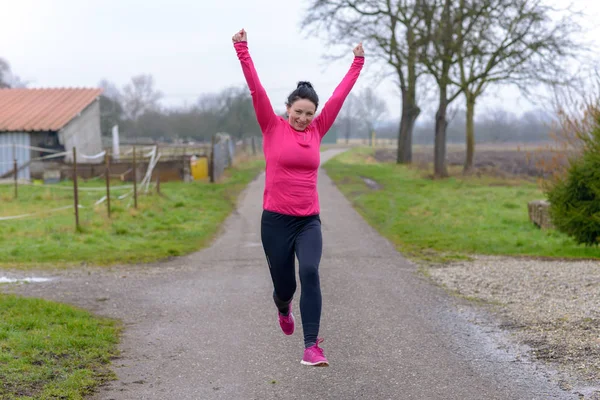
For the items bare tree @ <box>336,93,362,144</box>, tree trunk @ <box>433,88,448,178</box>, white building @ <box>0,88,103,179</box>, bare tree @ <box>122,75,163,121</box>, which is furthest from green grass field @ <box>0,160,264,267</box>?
bare tree @ <box>336,93,362,144</box>

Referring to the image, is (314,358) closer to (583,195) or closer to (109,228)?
(583,195)

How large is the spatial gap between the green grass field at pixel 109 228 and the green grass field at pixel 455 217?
4284 mm

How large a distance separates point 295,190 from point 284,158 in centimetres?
24

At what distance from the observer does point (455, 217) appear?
18.7m

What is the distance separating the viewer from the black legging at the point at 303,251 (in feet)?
16.4

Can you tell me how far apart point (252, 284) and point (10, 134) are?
2546 cm

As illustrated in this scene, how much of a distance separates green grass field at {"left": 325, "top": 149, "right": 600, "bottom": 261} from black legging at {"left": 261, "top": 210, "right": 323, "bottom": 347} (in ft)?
24.3

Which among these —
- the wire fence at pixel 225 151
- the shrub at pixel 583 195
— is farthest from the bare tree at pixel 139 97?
the shrub at pixel 583 195

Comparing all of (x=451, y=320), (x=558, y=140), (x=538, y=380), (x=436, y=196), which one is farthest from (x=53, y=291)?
(x=436, y=196)

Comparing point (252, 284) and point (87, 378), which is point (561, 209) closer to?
point (252, 284)

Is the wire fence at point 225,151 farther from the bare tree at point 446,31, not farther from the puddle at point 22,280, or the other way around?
the puddle at point 22,280

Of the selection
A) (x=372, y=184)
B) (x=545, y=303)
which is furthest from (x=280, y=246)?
(x=372, y=184)

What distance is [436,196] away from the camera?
963 inches

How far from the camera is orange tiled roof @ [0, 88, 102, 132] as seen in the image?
104 feet
